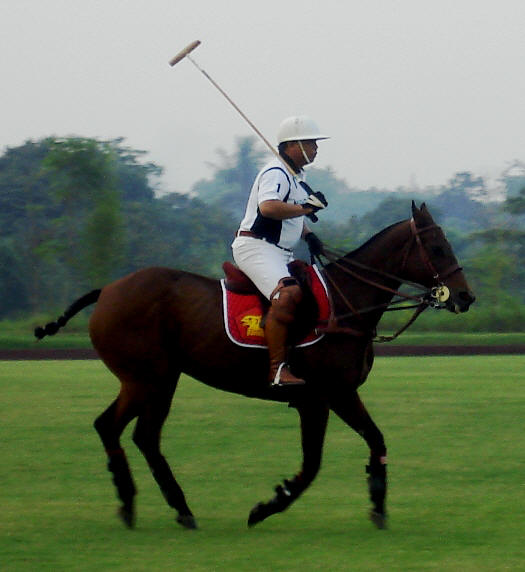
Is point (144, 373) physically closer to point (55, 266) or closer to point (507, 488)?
point (507, 488)

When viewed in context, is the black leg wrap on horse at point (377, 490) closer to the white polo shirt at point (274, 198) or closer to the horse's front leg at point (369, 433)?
the horse's front leg at point (369, 433)

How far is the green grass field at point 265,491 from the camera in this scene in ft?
21.0

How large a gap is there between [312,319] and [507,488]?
2.13 meters

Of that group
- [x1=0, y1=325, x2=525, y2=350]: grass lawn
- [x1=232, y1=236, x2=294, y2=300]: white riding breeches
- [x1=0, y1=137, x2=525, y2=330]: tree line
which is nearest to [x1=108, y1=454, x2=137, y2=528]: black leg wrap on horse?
[x1=232, y1=236, x2=294, y2=300]: white riding breeches

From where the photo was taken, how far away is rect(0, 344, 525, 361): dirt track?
2904 cm

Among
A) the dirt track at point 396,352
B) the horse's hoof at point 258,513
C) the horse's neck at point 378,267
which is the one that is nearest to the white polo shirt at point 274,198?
the horse's neck at point 378,267

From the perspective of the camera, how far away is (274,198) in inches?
293

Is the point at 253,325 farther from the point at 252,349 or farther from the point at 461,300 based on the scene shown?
the point at 461,300

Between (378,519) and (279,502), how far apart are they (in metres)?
0.58

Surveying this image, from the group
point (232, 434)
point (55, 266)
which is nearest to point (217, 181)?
point (55, 266)

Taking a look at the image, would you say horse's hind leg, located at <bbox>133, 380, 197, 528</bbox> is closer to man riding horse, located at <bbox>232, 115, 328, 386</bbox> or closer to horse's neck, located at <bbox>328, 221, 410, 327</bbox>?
man riding horse, located at <bbox>232, 115, 328, 386</bbox>

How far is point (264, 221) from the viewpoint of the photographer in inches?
301

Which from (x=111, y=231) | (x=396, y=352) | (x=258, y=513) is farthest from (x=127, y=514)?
(x=111, y=231)

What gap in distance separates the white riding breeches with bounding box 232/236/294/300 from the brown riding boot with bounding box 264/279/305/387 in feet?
0.51
